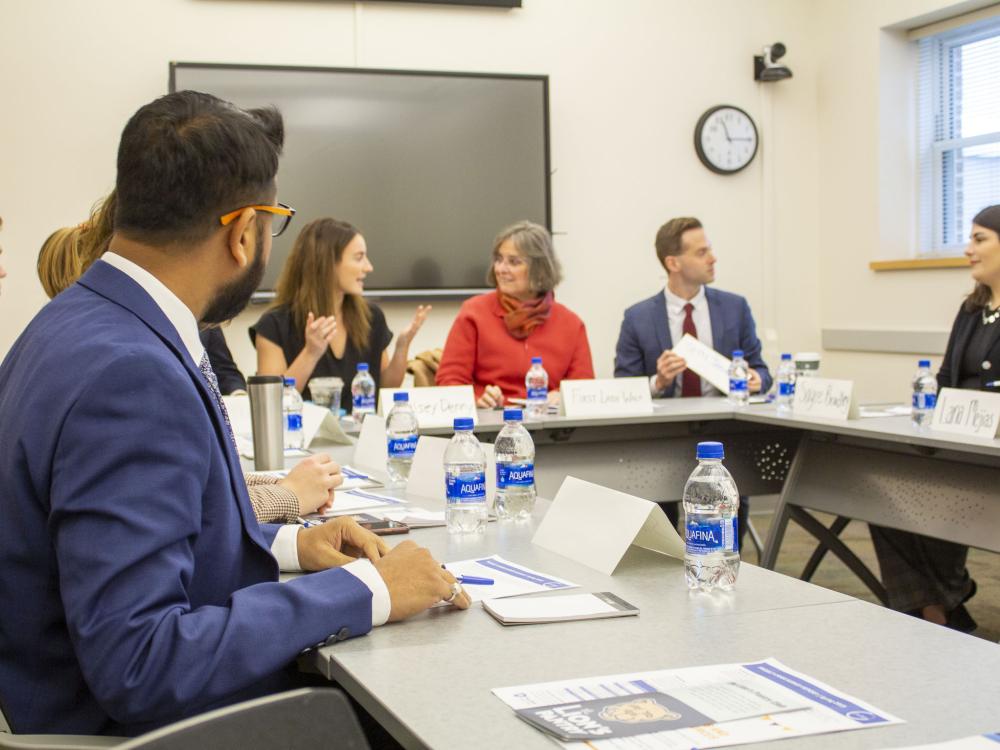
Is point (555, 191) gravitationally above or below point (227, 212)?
above

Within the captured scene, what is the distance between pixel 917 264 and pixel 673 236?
1.71 meters

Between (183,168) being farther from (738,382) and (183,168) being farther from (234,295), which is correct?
(738,382)

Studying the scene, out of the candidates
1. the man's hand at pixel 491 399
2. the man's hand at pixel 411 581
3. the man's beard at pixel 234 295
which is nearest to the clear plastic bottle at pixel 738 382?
the man's hand at pixel 491 399

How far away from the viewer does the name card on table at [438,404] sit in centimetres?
341

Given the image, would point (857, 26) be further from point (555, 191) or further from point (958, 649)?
point (958, 649)

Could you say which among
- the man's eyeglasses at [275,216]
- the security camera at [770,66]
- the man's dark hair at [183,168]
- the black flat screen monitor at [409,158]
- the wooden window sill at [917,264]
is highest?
the security camera at [770,66]

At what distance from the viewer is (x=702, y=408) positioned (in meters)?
3.77

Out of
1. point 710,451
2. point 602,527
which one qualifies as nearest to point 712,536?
point 710,451

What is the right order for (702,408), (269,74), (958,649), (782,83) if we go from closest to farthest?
1. (958,649)
2. (702,408)
3. (269,74)
4. (782,83)

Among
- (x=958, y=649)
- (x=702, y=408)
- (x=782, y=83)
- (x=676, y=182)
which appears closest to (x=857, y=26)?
(x=782, y=83)

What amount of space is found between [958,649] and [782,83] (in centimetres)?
539

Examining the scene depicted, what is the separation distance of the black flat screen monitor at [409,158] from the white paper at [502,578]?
3.58 meters

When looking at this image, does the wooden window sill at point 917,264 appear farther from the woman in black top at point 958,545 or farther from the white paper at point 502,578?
the white paper at point 502,578

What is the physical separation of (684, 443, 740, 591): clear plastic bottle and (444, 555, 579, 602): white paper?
18cm
